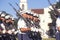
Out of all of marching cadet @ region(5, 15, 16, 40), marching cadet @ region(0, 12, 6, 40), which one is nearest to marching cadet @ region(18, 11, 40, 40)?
marching cadet @ region(5, 15, 16, 40)

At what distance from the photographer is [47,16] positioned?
32375 mm

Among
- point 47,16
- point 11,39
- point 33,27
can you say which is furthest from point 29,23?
point 47,16

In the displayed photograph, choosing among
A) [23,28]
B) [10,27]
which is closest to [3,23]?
[10,27]

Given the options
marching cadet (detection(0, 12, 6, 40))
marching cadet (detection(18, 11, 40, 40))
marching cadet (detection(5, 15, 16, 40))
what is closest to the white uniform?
marching cadet (detection(18, 11, 40, 40))

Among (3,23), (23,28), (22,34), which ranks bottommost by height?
(22,34)

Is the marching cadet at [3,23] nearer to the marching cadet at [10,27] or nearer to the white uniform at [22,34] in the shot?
the marching cadet at [10,27]

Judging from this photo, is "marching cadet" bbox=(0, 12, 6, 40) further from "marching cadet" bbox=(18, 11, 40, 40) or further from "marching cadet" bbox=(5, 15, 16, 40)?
"marching cadet" bbox=(18, 11, 40, 40)

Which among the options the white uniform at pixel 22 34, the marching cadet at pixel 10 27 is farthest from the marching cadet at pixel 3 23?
the white uniform at pixel 22 34

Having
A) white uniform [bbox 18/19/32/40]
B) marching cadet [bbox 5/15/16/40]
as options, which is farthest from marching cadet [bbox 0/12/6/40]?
white uniform [bbox 18/19/32/40]

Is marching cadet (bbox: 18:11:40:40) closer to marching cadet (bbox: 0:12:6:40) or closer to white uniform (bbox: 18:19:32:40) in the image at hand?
white uniform (bbox: 18:19:32:40)

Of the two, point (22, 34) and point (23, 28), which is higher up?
point (23, 28)

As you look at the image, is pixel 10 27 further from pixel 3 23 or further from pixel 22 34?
pixel 22 34

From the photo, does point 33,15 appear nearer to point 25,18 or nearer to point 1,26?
point 25,18

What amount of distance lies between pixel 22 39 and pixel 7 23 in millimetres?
467
